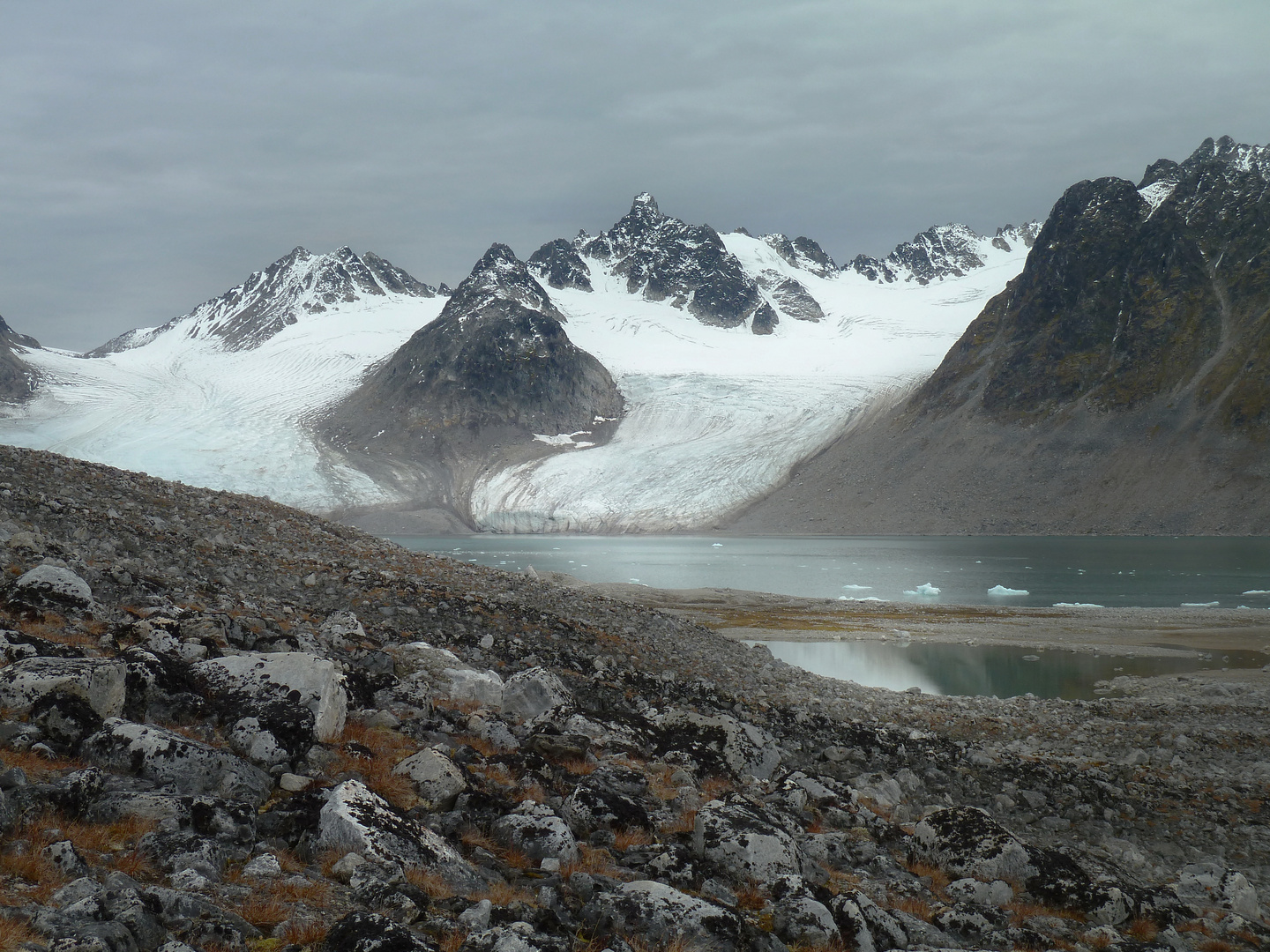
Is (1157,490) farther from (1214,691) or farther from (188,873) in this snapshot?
(188,873)

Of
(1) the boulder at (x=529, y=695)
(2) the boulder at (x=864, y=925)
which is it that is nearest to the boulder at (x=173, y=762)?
(2) the boulder at (x=864, y=925)

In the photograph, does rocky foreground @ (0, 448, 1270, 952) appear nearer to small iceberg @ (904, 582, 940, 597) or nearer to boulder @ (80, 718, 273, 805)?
boulder @ (80, 718, 273, 805)

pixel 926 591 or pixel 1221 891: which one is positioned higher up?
pixel 1221 891

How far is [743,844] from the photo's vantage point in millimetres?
7672

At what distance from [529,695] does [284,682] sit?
4.70 m

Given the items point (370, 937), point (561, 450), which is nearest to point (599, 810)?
point (370, 937)

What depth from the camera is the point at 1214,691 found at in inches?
903

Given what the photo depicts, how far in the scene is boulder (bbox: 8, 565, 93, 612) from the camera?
9570 millimetres

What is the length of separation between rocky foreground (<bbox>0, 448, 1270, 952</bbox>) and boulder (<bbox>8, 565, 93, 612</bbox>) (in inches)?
1.4

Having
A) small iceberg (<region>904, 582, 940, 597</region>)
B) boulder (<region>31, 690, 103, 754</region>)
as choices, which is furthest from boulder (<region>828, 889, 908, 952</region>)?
small iceberg (<region>904, 582, 940, 597</region>)

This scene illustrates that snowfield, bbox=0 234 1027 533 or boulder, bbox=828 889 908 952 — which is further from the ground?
snowfield, bbox=0 234 1027 533

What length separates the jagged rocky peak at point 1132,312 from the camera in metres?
143

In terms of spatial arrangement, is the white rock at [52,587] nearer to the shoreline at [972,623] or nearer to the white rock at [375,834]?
the white rock at [375,834]

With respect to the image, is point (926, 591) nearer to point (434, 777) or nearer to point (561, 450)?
point (434, 777)
